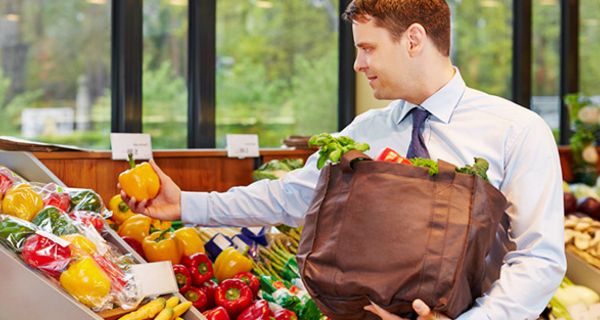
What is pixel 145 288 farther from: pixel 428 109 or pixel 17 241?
pixel 428 109

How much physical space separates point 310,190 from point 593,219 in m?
2.70

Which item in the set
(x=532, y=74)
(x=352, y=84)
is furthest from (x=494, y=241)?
(x=532, y=74)

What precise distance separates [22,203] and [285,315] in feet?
3.04

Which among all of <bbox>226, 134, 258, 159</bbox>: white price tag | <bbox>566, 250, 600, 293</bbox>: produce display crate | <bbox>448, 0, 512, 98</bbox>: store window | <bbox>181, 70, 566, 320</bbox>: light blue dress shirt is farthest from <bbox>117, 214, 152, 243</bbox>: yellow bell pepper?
<bbox>448, 0, 512, 98</bbox>: store window

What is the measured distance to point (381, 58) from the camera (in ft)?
6.84

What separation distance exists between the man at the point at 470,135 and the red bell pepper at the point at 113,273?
0.60m

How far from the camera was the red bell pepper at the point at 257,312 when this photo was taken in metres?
2.77

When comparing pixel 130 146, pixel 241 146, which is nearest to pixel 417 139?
pixel 130 146

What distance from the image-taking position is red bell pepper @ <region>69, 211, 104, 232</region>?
2547mm

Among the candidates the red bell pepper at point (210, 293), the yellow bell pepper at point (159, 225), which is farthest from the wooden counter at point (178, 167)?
the red bell pepper at point (210, 293)

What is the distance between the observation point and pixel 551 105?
6266 millimetres

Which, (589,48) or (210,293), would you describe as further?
(589,48)

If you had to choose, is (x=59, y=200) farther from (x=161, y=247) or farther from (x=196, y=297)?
(x=196, y=297)

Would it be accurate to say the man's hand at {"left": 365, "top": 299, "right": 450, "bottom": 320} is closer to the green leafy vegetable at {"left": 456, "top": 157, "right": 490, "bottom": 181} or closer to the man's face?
the green leafy vegetable at {"left": 456, "top": 157, "right": 490, "bottom": 181}
